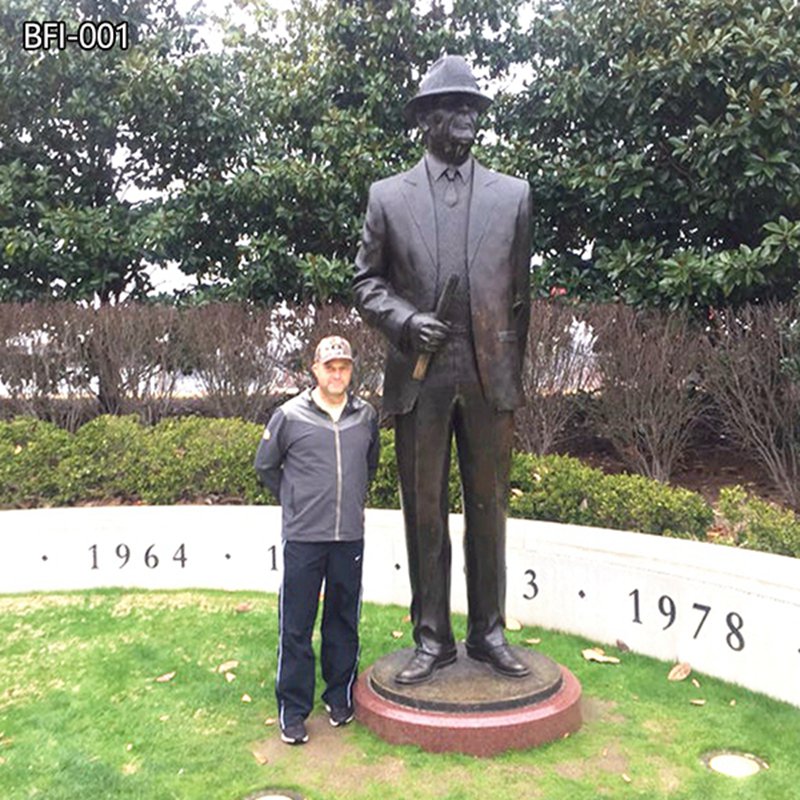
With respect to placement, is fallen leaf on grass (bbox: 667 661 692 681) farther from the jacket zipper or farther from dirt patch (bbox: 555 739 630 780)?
the jacket zipper

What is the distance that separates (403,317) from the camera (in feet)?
12.6

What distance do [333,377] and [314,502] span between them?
56 cm

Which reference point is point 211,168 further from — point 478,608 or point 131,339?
point 478,608

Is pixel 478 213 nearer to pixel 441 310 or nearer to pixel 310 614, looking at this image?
pixel 441 310

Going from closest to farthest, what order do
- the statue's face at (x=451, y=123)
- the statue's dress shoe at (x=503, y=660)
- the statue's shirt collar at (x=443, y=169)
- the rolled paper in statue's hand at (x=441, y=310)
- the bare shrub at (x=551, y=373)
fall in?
the rolled paper in statue's hand at (x=441, y=310), the statue's face at (x=451, y=123), the statue's shirt collar at (x=443, y=169), the statue's dress shoe at (x=503, y=660), the bare shrub at (x=551, y=373)

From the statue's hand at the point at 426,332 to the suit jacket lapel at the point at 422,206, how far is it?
29 centimetres

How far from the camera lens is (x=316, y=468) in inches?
156

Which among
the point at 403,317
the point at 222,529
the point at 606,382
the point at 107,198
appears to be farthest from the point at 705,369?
the point at 107,198

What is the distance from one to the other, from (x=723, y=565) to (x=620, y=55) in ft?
21.2

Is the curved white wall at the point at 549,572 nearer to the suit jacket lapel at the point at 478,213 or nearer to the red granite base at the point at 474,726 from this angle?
the red granite base at the point at 474,726

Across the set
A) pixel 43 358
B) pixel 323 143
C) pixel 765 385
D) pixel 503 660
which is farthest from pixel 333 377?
pixel 323 143

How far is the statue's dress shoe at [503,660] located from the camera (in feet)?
13.5

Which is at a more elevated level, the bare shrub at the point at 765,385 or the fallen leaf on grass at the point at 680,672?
the bare shrub at the point at 765,385

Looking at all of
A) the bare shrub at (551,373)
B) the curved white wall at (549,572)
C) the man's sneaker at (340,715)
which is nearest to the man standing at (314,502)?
the man's sneaker at (340,715)
